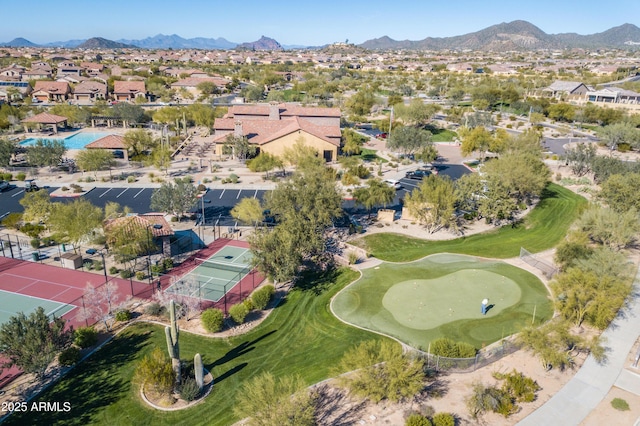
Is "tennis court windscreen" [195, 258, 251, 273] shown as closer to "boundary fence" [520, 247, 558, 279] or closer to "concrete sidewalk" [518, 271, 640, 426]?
"concrete sidewalk" [518, 271, 640, 426]

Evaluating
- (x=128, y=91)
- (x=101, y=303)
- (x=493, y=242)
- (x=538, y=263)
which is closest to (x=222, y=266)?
(x=101, y=303)

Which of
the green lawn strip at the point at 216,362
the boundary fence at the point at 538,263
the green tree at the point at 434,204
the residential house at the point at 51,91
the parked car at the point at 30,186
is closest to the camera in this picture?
the green lawn strip at the point at 216,362

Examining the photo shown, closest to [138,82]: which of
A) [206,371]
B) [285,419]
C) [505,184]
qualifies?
[505,184]

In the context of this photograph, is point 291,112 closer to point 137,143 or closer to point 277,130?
point 277,130

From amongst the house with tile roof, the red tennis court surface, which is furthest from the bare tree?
the house with tile roof

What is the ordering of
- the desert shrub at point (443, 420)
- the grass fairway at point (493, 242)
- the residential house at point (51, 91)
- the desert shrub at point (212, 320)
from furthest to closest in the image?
the residential house at point (51, 91) → the grass fairway at point (493, 242) → the desert shrub at point (212, 320) → the desert shrub at point (443, 420)

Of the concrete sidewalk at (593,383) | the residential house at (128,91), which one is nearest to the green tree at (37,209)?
the concrete sidewalk at (593,383)

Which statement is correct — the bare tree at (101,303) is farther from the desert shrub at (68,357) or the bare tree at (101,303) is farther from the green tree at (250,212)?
the green tree at (250,212)
